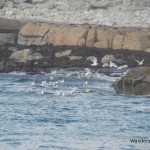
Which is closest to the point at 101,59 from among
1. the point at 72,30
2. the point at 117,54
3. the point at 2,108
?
the point at 117,54

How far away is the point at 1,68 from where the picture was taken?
122 ft

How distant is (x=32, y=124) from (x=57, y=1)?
4110 cm

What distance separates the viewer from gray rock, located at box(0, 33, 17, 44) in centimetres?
4700

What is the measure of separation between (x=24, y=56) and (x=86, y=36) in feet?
19.3

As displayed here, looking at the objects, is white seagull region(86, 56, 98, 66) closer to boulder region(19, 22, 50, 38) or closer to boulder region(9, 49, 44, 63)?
boulder region(9, 49, 44, 63)

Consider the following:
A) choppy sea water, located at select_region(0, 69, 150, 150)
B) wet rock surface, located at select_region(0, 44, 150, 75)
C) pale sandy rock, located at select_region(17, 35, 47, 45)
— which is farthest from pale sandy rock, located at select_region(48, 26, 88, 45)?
choppy sea water, located at select_region(0, 69, 150, 150)

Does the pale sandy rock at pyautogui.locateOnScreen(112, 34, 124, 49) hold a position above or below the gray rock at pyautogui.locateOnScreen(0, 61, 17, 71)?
above

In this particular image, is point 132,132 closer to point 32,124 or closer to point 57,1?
point 32,124

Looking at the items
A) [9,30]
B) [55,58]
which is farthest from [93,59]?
[9,30]

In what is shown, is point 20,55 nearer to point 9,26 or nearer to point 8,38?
point 8,38

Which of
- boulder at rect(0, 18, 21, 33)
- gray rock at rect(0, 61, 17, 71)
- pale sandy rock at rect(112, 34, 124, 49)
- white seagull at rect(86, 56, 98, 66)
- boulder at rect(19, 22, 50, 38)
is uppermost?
boulder at rect(0, 18, 21, 33)

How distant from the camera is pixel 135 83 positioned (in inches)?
1012

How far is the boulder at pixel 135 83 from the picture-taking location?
2569 cm

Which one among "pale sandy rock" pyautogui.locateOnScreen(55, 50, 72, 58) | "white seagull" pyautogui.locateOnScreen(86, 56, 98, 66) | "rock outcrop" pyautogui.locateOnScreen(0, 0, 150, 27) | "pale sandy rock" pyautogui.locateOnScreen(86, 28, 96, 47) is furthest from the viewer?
"rock outcrop" pyautogui.locateOnScreen(0, 0, 150, 27)
